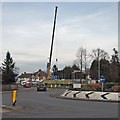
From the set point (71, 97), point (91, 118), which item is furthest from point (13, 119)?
point (71, 97)

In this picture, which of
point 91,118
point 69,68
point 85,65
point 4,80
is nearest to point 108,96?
point 91,118

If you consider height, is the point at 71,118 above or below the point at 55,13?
below

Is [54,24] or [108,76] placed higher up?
[54,24]

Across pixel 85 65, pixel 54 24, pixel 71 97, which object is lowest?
pixel 71 97

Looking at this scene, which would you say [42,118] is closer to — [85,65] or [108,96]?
[108,96]

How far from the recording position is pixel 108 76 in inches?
2891

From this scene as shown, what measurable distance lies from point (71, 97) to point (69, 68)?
120 metres

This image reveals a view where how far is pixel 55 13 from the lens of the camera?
230ft

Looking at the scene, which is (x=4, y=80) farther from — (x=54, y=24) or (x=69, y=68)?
(x=69, y=68)

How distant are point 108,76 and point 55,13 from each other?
2421cm

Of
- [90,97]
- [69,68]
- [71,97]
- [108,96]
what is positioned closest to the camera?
[108,96]

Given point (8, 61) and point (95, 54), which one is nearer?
point (95, 54)

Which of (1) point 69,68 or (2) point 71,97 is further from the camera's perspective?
(1) point 69,68

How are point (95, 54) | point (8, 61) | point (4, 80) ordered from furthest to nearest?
point (8, 61) < point (95, 54) < point (4, 80)
